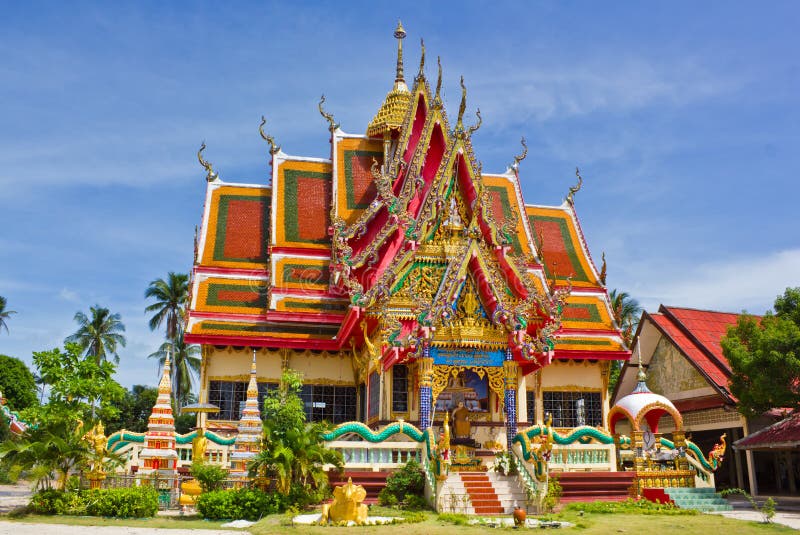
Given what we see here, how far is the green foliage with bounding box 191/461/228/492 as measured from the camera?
13156mm

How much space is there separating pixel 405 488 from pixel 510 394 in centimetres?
378

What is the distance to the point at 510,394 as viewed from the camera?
53.3ft

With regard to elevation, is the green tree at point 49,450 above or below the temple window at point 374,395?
below

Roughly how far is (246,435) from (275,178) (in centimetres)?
1146

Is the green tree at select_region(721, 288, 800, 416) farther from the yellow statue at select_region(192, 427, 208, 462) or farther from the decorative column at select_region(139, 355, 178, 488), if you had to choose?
the decorative column at select_region(139, 355, 178, 488)

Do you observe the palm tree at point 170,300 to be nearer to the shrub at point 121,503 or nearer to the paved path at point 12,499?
the paved path at point 12,499

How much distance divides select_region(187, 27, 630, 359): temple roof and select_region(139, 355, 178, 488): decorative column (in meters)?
3.94

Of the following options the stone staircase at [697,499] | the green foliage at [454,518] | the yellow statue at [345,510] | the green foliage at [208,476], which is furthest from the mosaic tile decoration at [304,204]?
the stone staircase at [697,499]

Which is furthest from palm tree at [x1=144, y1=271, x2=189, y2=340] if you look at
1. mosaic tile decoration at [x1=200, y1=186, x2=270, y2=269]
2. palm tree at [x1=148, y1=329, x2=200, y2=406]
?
mosaic tile decoration at [x1=200, y1=186, x2=270, y2=269]

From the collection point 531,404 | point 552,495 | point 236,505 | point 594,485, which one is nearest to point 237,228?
point 531,404

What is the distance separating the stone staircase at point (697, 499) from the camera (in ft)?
48.7

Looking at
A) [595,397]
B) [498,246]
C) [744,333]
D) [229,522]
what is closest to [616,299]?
[595,397]

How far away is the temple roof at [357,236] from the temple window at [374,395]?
4.40 ft

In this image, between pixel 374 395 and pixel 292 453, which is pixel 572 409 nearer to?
pixel 374 395
